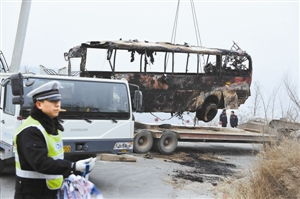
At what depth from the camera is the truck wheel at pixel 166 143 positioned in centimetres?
1349

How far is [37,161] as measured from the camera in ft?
9.79

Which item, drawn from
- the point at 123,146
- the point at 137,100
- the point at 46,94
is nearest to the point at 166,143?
the point at 137,100

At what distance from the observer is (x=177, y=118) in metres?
16.0

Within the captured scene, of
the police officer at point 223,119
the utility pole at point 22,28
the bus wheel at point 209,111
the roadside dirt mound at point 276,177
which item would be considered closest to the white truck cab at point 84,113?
the roadside dirt mound at point 276,177

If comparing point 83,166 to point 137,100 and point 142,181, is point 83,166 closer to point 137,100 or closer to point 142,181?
point 137,100

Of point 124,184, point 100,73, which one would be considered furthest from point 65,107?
point 100,73

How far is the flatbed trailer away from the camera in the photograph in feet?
43.7

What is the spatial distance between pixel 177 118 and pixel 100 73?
11.3 ft

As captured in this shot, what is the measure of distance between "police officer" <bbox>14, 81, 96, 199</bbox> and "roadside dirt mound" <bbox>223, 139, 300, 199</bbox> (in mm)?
3987

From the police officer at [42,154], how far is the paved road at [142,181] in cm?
485

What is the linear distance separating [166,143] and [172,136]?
0.95 feet

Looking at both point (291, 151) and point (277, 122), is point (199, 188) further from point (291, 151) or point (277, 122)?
point (291, 151)

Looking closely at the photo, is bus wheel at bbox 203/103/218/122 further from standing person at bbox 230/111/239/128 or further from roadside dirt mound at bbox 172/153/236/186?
standing person at bbox 230/111/239/128

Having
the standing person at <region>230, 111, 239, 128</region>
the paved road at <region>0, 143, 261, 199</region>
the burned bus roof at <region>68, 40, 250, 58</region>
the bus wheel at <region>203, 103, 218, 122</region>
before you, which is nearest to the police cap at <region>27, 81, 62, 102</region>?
the paved road at <region>0, 143, 261, 199</region>
